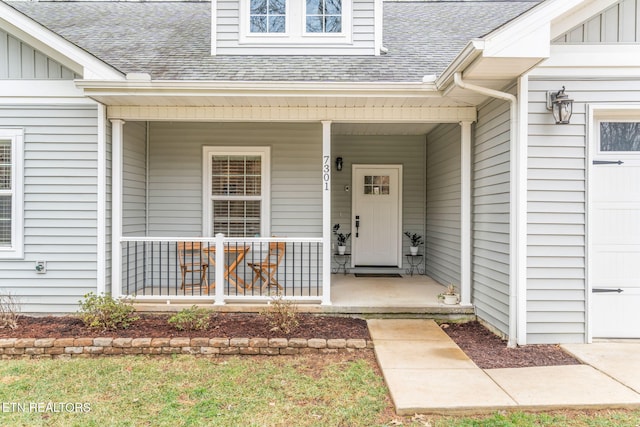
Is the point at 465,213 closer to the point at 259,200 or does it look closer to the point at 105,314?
the point at 259,200

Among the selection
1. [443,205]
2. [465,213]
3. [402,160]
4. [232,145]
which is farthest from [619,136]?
[232,145]

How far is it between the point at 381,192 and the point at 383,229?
690 mm

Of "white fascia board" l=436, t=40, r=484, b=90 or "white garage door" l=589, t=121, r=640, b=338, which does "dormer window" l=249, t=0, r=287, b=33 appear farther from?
"white garage door" l=589, t=121, r=640, b=338

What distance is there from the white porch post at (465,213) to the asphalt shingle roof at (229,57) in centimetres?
100

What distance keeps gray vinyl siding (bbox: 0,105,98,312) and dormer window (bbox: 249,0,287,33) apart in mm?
2619

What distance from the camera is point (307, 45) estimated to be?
6.10 meters

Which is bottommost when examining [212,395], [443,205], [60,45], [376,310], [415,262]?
[212,395]

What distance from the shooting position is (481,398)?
9.90 feet

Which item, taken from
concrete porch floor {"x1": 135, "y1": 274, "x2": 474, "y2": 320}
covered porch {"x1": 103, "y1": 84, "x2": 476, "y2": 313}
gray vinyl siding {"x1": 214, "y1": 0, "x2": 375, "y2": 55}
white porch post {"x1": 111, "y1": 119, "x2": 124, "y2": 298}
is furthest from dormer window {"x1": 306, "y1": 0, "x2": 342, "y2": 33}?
concrete porch floor {"x1": 135, "y1": 274, "x2": 474, "y2": 320}

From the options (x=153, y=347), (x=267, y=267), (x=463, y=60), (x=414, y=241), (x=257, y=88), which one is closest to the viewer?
(x=463, y=60)

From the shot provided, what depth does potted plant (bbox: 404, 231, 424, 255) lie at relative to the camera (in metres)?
7.51

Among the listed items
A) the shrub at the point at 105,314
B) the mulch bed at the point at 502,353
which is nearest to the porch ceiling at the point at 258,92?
the shrub at the point at 105,314

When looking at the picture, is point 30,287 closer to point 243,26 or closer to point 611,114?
point 243,26

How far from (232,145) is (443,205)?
3436 mm
